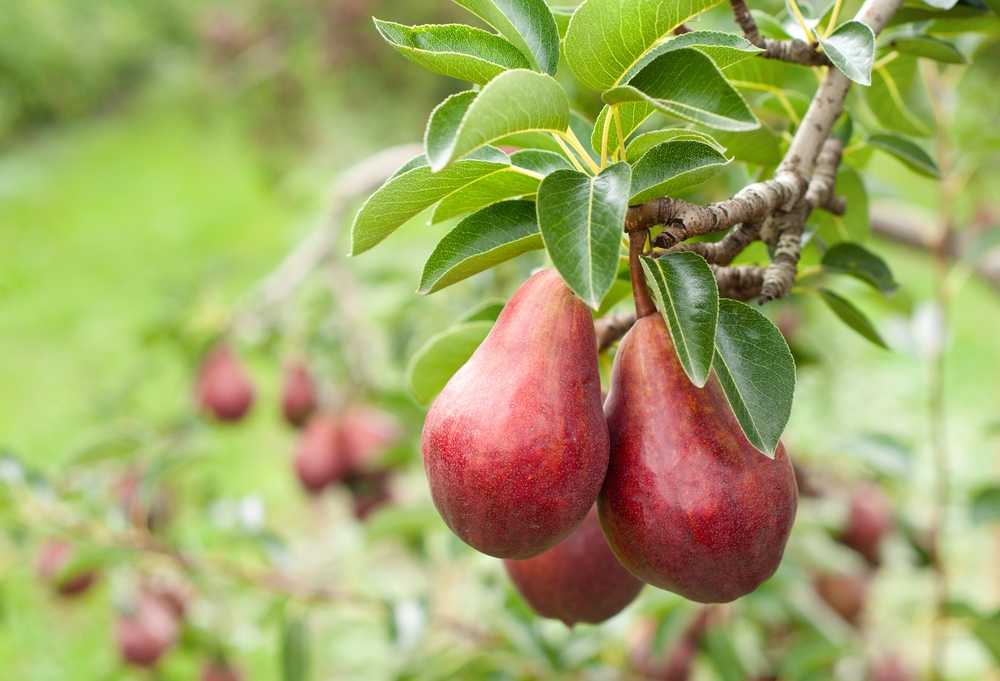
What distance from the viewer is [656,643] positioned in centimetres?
114

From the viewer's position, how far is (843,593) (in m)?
1.63

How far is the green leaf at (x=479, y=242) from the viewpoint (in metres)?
0.51

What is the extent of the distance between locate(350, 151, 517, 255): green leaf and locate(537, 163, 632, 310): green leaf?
0.17 ft

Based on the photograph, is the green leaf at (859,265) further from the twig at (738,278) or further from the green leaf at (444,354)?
the green leaf at (444,354)

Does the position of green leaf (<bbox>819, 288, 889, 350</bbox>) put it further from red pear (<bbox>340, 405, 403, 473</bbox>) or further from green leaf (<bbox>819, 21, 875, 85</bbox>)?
red pear (<bbox>340, 405, 403, 473</bbox>)

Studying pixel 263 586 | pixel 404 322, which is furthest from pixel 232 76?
pixel 263 586

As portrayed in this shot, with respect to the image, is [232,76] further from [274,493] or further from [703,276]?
[703,276]

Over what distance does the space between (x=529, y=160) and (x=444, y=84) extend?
398 centimetres

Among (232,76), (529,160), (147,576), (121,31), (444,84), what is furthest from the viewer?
(121,31)

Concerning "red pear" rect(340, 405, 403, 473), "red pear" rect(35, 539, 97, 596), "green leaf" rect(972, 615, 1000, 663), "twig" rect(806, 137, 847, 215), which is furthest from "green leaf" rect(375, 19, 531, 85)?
"red pear" rect(35, 539, 97, 596)

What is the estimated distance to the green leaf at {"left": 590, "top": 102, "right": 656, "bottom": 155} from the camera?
508mm

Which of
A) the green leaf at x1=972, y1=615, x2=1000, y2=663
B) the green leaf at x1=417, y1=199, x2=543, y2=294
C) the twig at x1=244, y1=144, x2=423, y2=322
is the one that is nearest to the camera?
the green leaf at x1=417, y1=199, x2=543, y2=294

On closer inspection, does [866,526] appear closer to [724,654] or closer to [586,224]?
[724,654]

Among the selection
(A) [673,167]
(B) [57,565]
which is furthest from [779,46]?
(B) [57,565]
